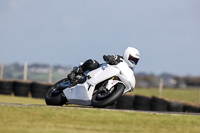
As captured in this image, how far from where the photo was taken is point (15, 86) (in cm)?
2028

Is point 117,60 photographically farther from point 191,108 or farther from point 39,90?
point 39,90

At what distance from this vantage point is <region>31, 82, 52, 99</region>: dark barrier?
19.6 m

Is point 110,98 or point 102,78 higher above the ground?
point 102,78

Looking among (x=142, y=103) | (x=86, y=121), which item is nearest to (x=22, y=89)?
(x=142, y=103)

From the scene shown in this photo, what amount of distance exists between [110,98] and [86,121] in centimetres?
190

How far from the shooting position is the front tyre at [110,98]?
8.27 meters

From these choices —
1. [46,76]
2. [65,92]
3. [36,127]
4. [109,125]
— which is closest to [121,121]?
[109,125]

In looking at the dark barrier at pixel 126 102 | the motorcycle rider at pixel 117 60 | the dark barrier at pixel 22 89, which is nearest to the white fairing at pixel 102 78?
the motorcycle rider at pixel 117 60

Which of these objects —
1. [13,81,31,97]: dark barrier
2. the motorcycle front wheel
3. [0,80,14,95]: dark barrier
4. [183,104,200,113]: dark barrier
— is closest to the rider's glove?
the motorcycle front wheel

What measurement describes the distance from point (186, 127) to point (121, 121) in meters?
1.03

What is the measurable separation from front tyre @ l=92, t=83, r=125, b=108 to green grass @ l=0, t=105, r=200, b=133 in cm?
87

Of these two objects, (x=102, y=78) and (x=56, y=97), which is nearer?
(x=102, y=78)

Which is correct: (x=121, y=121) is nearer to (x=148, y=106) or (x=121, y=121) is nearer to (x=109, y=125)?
(x=109, y=125)

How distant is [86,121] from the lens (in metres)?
6.43
